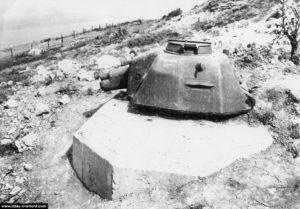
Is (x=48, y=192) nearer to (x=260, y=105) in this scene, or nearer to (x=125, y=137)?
(x=125, y=137)

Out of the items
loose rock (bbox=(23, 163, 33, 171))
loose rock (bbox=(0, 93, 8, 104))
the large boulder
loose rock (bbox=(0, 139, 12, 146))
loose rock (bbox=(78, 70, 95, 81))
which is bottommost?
loose rock (bbox=(23, 163, 33, 171))

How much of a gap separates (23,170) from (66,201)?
1617 millimetres

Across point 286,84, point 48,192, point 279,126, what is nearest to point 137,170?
point 48,192

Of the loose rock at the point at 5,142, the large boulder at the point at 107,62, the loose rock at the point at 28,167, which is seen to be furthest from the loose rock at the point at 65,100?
the large boulder at the point at 107,62

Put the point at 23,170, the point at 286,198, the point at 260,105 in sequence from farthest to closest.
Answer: the point at 260,105
the point at 23,170
the point at 286,198

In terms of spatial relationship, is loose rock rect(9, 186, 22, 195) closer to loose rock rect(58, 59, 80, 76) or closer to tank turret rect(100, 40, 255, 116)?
tank turret rect(100, 40, 255, 116)

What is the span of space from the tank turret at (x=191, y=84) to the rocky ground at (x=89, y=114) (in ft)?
3.09

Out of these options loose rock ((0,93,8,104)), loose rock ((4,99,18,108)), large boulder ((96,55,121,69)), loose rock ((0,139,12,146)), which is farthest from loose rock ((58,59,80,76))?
loose rock ((0,139,12,146))

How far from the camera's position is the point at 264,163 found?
638 centimetres

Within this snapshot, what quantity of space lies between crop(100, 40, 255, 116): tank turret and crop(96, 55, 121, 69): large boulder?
5.43 meters

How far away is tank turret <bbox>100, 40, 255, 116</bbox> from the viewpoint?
677 cm

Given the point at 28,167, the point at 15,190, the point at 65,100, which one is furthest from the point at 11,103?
the point at 15,190

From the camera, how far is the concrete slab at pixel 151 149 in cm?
578

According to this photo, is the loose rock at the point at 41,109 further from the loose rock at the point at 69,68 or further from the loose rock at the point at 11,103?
the loose rock at the point at 69,68
